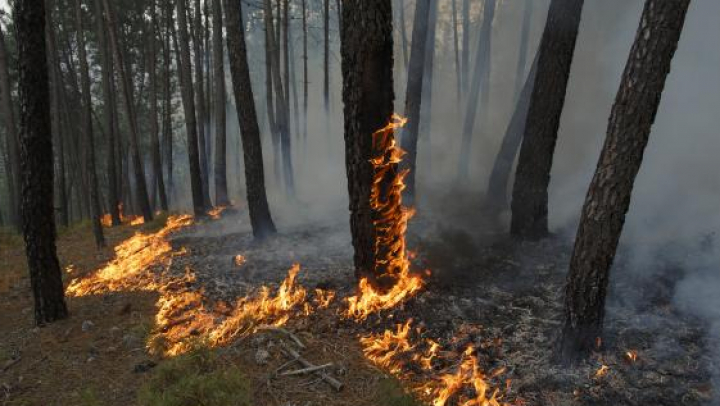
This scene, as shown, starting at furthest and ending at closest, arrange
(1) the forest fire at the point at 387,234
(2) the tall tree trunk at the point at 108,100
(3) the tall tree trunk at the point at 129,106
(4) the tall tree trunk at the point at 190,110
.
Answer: (4) the tall tree trunk at the point at 190,110
(3) the tall tree trunk at the point at 129,106
(2) the tall tree trunk at the point at 108,100
(1) the forest fire at the point at 387,234

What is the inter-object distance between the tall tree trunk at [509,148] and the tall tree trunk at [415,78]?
221 centimetres

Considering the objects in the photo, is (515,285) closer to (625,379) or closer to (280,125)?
(625,379)

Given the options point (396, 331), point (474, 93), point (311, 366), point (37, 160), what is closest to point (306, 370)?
point (311, 366)

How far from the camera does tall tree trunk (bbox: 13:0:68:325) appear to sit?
602 cm

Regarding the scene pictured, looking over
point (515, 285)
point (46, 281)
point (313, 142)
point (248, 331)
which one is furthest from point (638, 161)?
point (313, 142)

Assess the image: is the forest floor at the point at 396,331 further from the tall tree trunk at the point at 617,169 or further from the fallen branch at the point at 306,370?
the tall tree trunk at the point at 617,169

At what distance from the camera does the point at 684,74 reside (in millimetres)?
12109

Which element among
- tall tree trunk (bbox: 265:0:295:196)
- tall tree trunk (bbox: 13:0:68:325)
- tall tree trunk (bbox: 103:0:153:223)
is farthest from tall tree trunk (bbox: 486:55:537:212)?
tall tree trunk (bbox: 103:0:153:223)

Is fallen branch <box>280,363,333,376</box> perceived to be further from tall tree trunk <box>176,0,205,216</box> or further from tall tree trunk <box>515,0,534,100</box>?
tall tree trunk <box>515,0,534,100</box>

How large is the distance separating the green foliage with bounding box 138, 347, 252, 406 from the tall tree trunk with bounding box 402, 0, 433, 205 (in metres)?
8.01

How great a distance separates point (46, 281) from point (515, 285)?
23.3 feet

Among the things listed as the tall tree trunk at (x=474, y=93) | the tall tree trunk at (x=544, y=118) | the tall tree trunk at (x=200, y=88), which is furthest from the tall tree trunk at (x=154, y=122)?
the tall tree trunk at (x=544, y=118)

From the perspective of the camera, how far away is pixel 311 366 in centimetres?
526

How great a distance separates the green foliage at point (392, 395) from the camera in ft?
14.8
